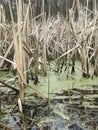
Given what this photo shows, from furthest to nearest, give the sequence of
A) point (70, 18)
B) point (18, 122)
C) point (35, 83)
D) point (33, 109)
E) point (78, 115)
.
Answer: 1. point (70, 18)
2. point (35, 83)
3. point (33, 109)
4. point (78, 115)
5. point (18, 122)

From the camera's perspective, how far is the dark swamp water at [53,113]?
1672mm

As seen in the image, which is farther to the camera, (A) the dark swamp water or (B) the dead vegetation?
(B) the dead vegetation

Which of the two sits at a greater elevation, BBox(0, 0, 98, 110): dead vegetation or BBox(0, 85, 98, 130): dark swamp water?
BBox(0, 0, 98, 110): dead vegetation

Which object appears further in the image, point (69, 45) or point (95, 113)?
point (69, 45)

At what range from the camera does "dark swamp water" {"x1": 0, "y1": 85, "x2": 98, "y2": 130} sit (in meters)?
1.67

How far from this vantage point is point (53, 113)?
1884 millimetres

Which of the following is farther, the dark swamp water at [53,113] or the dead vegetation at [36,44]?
the dead vegetation at [36,44]

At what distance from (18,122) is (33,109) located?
26 centimetres

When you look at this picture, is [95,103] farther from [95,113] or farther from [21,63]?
[21,63]

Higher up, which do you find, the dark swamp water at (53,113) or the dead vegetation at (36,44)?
the dead vegetation at (36,44)

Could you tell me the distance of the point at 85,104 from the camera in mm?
2051

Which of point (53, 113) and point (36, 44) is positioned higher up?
point (36, 44)

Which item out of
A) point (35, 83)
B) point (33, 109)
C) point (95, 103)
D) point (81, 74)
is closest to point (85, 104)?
point (95, 103)

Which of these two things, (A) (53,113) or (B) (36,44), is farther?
(B) (36,44)
